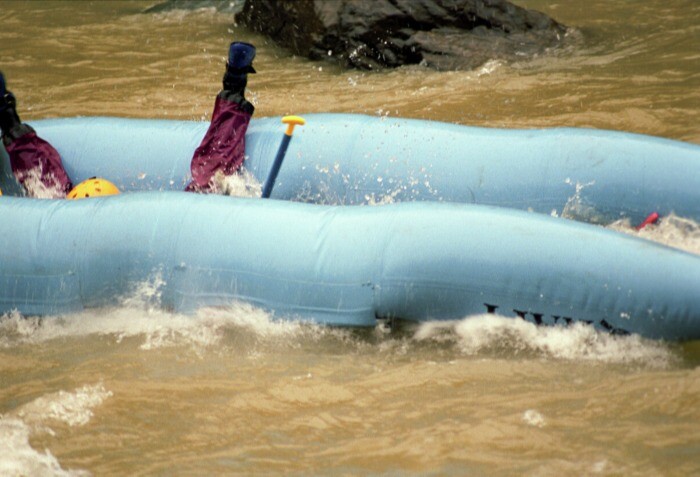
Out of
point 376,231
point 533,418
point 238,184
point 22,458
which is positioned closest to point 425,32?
point 238,184

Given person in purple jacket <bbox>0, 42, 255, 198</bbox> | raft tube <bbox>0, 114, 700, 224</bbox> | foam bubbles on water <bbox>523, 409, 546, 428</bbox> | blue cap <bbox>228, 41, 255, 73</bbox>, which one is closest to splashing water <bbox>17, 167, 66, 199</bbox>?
person in purple jacket <bbox>0, 42, 255, 198</bbox>

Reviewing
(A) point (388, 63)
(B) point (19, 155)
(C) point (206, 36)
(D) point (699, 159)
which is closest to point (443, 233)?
(D) point (699, 159)

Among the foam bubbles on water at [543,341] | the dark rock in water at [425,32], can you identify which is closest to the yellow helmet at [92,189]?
the foam bubbles on water at [543,341]

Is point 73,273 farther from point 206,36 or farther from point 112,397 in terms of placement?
point 206,36

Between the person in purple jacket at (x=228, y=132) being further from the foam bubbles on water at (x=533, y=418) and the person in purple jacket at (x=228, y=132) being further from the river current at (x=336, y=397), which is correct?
the foam bubbles on water at (x=533, y=418)

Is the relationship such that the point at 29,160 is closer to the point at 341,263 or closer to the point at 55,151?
the point at 55,151

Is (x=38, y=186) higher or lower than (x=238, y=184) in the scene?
lower
